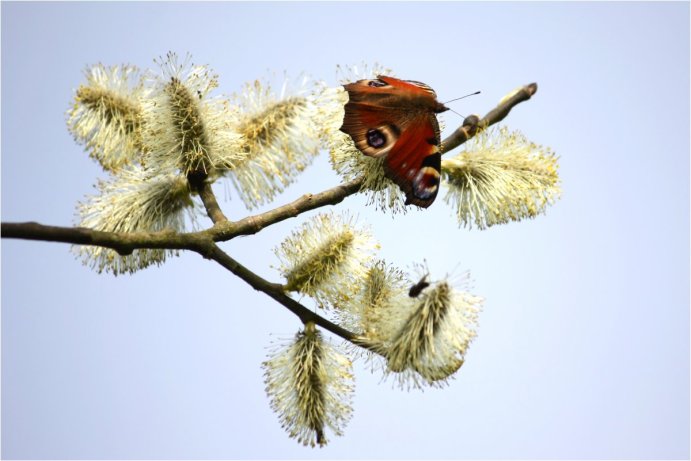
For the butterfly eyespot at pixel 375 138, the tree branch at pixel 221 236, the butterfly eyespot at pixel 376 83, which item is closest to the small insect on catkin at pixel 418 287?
the tree branch at pixel 221 236

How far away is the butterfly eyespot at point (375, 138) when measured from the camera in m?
2.58

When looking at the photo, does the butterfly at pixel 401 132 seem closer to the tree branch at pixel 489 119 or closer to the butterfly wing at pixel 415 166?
the butterfly wing at pixel 415 166

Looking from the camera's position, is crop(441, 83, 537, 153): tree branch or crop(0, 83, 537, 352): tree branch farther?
crop(441, 83, 537, 153): tree branch

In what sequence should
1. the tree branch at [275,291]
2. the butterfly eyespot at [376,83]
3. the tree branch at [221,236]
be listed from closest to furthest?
the tree branch at [221,236] → the tree branch at [275,291] → the butterfly eyespot at [376,83]

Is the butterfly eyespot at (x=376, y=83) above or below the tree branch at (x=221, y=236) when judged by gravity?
above

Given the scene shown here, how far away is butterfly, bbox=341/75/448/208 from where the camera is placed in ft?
8.50

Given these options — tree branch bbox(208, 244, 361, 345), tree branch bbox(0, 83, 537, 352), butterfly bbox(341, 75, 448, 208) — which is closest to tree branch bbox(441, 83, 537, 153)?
tree branch bbox(0, 83, 537, 352)

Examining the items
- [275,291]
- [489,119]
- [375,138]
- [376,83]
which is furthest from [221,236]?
[489,119]

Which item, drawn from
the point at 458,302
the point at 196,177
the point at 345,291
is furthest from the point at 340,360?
the point at 196,177

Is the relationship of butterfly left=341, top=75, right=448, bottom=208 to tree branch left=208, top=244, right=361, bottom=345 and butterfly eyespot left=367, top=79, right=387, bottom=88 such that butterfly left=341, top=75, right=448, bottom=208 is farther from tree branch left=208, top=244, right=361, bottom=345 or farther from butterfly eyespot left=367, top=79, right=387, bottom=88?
tree branch left=208, top=244, right=361, bottom=345

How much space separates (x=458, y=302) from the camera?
2.59 metres

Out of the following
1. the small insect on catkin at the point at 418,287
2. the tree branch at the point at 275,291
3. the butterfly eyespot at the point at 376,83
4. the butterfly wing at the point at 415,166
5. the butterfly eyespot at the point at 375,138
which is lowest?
the small insect on catkin at the point at 418,287

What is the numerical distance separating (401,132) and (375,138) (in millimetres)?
86

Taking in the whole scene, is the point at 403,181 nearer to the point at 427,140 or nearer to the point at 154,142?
the point at 427,140
